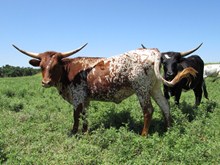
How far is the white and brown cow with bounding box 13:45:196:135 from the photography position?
20.2 ft

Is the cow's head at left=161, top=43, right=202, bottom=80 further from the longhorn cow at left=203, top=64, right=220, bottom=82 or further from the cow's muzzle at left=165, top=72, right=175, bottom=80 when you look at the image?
the longhorn cow at left=203, top=64, right=220, bottom=82

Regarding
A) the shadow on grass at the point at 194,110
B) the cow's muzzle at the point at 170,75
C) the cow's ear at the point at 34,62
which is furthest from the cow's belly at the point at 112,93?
the shadow on grass at the point at 194,110

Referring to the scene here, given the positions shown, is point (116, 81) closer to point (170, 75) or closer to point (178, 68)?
point (170, 75)

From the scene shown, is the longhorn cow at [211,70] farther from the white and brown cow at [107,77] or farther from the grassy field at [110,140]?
the white and brown cow at [107,77]

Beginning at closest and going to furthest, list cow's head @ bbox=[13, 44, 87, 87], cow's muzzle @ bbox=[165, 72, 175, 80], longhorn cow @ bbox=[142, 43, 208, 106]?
cow's head @ bbox=[13, 44, 87, 87] → cow's muzzle @ bbox=[165, 72, 175, 80] → longhorn cow @ bbox=[142, 43, 208, 106]

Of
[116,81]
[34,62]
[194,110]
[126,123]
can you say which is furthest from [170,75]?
[34,62]

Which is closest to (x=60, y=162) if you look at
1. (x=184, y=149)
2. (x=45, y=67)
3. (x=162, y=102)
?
(x=184, y=149)

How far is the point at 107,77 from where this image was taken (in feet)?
21.3

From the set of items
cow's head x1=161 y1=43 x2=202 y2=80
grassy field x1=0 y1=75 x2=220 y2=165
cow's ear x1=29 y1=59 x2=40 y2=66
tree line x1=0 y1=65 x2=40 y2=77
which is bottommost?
grassy field x1=0 y1=75 x2=220 y2=165

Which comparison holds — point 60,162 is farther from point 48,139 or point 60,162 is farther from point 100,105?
point 100,105

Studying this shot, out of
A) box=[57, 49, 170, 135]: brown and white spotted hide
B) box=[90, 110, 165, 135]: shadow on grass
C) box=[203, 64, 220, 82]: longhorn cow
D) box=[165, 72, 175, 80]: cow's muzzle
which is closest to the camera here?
box=[57, 49, 170, 135]: brown and white spotted hide

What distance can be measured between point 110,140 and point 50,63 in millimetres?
2124

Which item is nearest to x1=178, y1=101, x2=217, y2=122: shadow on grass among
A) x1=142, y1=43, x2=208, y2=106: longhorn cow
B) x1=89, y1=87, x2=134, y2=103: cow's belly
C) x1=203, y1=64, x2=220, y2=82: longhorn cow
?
x1=142, y1=43, x2=208, y2=106: longhorn cow

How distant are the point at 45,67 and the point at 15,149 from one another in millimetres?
1827
